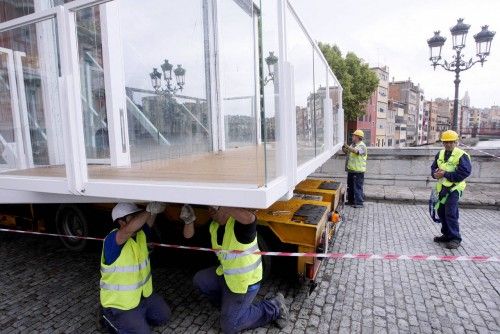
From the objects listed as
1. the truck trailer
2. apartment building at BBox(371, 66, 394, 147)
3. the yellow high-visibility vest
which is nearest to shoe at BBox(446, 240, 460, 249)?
the yellow high-visibility vest

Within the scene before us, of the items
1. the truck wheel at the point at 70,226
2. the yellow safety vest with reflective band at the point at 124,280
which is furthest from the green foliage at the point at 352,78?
the yellow safety vest with reflective band at the point at 124,280

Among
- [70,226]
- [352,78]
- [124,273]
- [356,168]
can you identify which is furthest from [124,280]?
[352,78]

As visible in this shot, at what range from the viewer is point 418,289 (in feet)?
11.9

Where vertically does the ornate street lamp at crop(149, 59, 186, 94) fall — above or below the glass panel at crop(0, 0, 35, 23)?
below

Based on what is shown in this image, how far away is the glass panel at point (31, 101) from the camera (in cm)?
274

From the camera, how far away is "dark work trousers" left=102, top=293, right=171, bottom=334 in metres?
2.78

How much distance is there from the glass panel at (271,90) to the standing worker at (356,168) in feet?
17.2

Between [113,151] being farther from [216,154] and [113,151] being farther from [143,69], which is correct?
[216,154]

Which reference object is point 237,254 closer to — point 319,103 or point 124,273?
point 124,273

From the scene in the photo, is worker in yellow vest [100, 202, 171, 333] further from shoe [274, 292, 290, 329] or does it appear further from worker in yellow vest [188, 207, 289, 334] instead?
shoe [274, 292, 290, 329]

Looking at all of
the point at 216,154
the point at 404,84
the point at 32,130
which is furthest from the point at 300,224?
the point at 404,84

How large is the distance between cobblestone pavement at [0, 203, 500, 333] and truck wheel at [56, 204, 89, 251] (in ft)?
0.47

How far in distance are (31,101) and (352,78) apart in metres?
22.4

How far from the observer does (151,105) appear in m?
3.30
